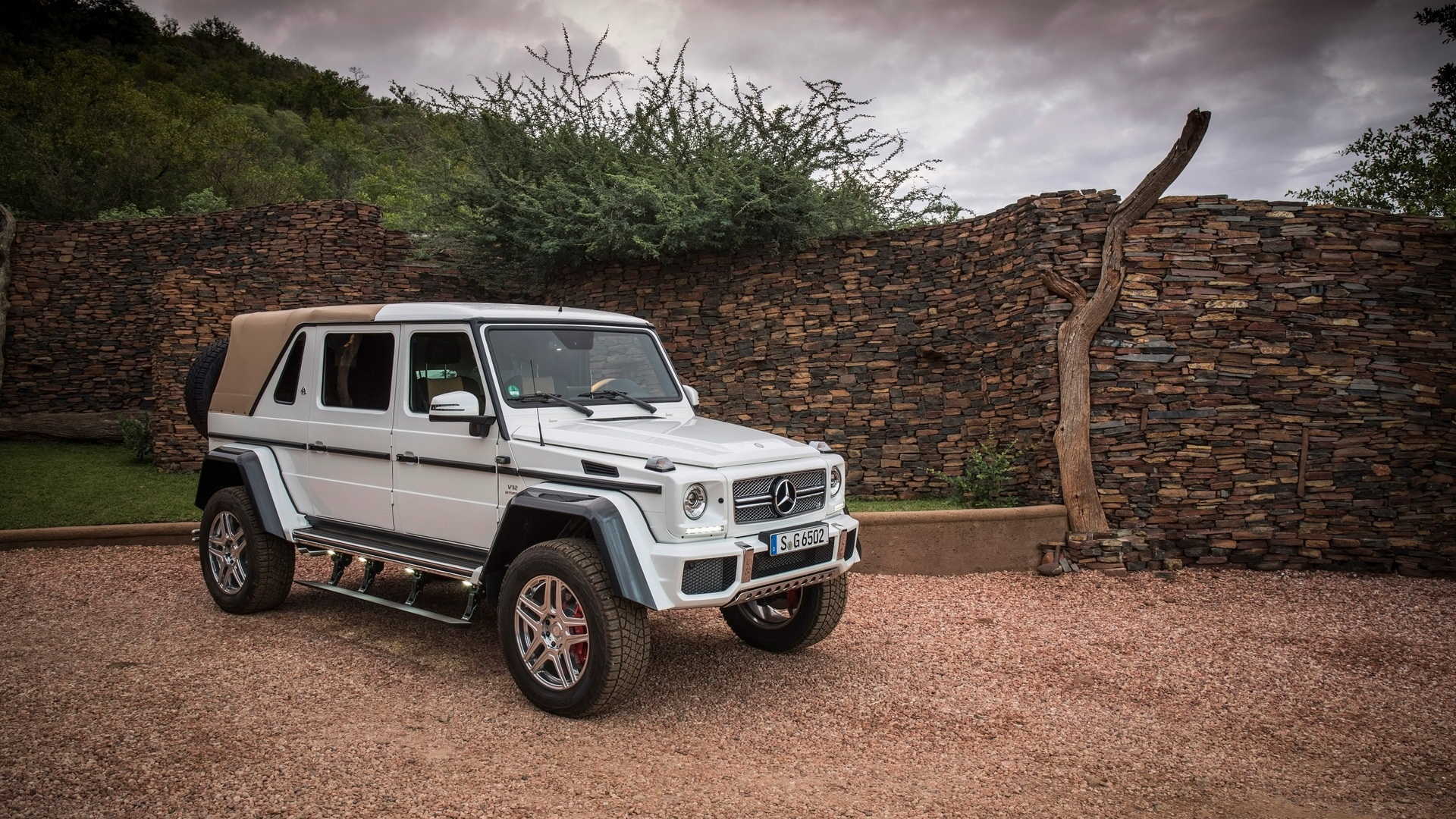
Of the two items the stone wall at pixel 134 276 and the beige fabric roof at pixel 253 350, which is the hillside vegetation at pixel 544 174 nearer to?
the stone wall at pixel 134 276

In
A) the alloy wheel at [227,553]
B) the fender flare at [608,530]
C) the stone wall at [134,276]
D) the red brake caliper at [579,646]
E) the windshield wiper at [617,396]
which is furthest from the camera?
the stone wall at [134,276]

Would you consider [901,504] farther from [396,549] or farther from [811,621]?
[396,549]

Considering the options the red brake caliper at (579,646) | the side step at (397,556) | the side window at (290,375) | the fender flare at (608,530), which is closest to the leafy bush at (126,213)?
the side window at (290,375)

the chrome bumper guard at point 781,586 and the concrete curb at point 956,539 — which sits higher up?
the chrome bumper guard at point 781,586

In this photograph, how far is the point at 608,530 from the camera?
428 centimetres

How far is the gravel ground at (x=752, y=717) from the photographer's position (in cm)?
378

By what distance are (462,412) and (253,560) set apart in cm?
242

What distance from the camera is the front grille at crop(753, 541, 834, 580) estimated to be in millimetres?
4543

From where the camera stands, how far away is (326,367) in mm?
5984

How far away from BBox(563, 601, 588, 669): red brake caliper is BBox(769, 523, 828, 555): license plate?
99 centimetres

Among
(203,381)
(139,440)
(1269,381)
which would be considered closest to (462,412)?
(203,381)

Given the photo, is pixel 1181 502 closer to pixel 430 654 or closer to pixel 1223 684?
pixel 1223 684

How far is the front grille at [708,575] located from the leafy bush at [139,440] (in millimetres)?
11595

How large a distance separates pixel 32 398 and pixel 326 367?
48.5ft
